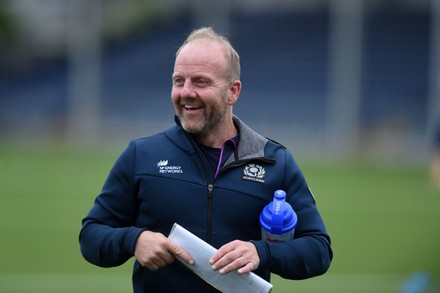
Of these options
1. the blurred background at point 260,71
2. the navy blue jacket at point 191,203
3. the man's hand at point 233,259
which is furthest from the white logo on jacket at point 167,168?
the blurred background at point 260,71

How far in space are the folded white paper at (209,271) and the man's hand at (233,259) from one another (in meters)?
0.05

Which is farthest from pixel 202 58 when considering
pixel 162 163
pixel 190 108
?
Result: pixel 162 163

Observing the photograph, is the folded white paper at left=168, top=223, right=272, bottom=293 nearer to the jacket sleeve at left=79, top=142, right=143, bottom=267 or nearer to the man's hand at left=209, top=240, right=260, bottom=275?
the man's hand at left=209, top=240, right=260, bottom=275

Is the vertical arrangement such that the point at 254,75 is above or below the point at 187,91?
below

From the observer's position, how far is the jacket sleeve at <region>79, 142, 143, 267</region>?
13.0ft

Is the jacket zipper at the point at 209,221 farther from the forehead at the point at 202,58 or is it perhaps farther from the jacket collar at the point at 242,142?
the forehead at the point at 202,58

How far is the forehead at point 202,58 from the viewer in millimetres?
4043

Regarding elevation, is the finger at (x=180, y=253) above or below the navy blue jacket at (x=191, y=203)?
below

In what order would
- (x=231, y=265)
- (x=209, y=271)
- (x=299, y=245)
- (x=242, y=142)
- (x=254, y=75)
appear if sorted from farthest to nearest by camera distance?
1. (x=254, y=75)
2. (x=242, y=142)
3. (x=299, y=245)
4. (x=209, y=271)
5. (x=231, y=265)

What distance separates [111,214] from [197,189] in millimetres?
383

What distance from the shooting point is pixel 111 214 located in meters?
4.06

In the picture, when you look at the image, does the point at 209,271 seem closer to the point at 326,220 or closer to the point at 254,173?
the point at 254,173

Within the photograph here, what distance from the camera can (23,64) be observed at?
132 feet

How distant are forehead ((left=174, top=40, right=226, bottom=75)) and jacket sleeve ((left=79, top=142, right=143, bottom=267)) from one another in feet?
1.36
